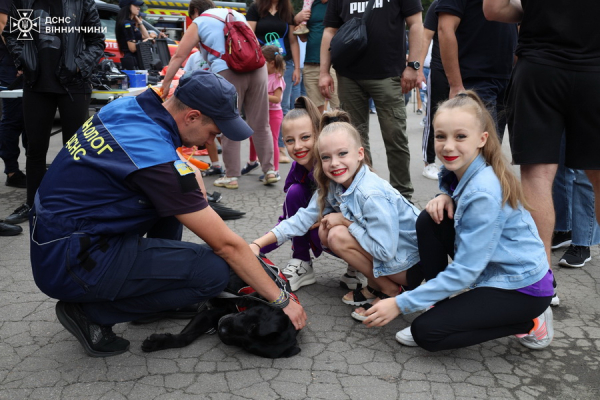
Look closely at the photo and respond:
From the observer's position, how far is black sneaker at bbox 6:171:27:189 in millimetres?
5293

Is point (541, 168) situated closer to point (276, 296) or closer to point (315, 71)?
point (276, 296)

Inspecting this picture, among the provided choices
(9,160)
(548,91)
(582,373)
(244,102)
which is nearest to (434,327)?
(582,373)

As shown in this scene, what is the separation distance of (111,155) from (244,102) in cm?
328

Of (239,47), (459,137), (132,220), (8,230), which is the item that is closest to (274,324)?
(132,220)

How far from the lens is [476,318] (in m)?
2.35

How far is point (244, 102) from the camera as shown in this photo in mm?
5391

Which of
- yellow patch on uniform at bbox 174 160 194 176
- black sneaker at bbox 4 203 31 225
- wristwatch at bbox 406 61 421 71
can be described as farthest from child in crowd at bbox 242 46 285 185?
yellow patch on uniform at bbox 174 160 194 176

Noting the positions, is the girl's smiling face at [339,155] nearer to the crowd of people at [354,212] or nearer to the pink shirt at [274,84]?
the crowd of people at [354,212]

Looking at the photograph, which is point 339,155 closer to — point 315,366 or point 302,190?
point 302,190

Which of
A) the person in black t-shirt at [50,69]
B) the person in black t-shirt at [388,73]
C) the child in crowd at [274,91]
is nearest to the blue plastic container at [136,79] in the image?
the child in crowd at [274,91]

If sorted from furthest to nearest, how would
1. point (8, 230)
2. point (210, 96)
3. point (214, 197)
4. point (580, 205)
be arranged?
point (214, 197)
point (8, 230)
point (580, 205)
point (210, 96)

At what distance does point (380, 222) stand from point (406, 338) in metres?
0.54

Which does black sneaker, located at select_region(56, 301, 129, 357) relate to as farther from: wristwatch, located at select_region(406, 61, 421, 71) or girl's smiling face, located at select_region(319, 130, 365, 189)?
wristwatch, located at select_region(406, 61, 421, 71)

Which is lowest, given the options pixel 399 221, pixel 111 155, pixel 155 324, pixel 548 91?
pixel 155 324
